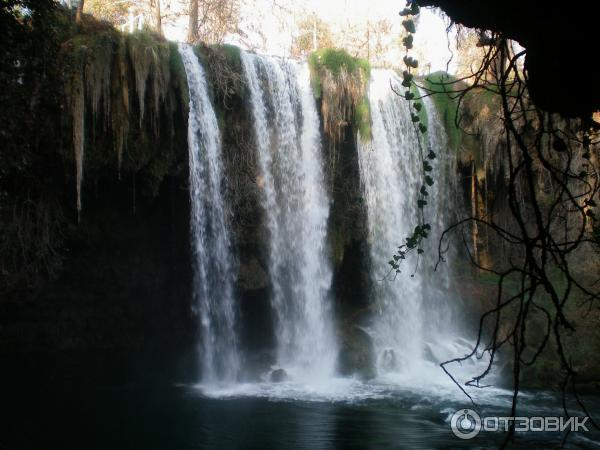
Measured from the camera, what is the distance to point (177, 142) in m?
10.1

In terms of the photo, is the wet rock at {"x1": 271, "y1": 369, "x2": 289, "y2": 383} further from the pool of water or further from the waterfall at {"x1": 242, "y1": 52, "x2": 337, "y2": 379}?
the waterfall at {"x1": 242, "y1": 52, "x2": 337, "y2": 379}

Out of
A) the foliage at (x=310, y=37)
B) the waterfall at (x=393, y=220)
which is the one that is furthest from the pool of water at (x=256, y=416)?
the foliage at (x=310, y=37)

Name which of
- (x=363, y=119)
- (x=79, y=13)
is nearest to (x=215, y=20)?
(x=363, y=119)

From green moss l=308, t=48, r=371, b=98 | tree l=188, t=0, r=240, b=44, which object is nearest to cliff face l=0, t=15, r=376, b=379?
green moss l=308, t=48, r=371, b=98

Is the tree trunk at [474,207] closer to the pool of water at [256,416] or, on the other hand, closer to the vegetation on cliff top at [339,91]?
the vegetation on cliff top at [339,91]

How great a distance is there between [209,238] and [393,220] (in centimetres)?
454

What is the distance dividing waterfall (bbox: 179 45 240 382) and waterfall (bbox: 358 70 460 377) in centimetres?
347

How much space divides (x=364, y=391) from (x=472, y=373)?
10.2 feet

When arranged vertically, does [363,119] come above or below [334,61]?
below

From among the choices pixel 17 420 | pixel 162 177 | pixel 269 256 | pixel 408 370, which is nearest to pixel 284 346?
pixel 269 256

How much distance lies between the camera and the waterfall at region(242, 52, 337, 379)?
11.4 m

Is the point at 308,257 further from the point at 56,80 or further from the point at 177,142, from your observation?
the point at 56,80

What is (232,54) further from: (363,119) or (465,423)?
(465,423)

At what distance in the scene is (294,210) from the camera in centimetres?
1170
